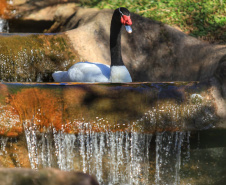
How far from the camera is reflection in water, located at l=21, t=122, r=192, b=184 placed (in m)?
4.12

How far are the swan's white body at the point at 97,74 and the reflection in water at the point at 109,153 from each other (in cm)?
139

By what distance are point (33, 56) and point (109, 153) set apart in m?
3.27

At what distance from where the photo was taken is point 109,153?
4.27 m

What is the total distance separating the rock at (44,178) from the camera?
1.72 metres

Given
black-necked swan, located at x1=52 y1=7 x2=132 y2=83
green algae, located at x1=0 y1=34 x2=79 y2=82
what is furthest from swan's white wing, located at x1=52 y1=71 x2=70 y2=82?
green algae, located at x1=0 y1=34 x2=79 y2=82

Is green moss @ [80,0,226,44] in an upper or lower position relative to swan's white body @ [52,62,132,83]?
upper

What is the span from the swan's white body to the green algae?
1.23m

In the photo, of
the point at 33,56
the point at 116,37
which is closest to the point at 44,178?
the point at 116,37

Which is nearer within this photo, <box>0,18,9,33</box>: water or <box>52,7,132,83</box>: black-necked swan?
<box>52,7,132,83</box>: black-necked swan

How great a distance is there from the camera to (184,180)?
466 cm

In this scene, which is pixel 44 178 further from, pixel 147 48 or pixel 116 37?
pixel 147 48

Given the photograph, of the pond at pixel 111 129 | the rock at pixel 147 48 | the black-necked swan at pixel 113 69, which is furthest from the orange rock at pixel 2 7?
the pond at pixel 111 129

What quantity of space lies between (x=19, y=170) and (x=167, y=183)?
3.09m

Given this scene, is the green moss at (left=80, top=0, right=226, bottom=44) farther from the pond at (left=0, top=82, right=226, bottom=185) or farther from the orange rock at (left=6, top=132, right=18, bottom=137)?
the orange rock at (left=6, top=132, right=18, bottom=137)
